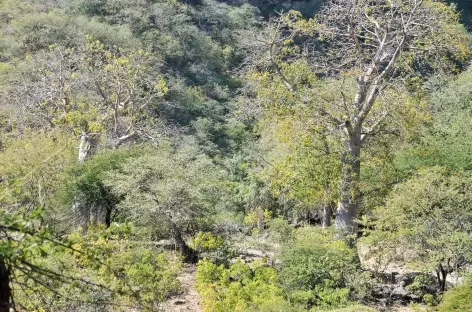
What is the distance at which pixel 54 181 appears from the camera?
14961mm

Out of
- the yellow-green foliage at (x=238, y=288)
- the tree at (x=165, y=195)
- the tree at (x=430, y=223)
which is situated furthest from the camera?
the tree at (x=165, y=195)

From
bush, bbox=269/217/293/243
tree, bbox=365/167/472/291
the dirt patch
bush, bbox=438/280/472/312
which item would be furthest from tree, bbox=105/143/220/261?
bush, bbox=438/280/472/312

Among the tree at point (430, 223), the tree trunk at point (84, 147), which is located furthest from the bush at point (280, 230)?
the tree trunk at point (84, 147)

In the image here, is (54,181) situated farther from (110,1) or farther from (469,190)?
(110,1)

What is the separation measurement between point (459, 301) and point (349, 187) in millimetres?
4782

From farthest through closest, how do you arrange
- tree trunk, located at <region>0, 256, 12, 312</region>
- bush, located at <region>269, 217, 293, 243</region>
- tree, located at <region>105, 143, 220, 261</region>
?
1. tree, located at <region>105, 143, 220, 261</region>
2. bush, located at <region>269, 217, 293, 243</region>
3. tree trunk, located at <region>0, 256, 12, 312</region>

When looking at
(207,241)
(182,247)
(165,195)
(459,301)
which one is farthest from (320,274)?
(182,247)

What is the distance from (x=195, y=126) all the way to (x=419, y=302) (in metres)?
22.4

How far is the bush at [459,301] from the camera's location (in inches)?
299

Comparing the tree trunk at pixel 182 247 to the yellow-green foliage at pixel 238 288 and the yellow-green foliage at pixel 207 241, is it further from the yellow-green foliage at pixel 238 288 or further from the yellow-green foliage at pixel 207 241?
the yellow-green foliage at pixel 238 288

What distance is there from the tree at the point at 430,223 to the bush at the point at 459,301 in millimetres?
2420

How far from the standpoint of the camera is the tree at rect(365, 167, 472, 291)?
34.6ft

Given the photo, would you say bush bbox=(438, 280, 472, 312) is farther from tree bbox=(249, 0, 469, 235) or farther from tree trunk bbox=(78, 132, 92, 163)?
tree trunk bbox=(78, 132, 92, 163)

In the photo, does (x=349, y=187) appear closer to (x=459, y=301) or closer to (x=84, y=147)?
(x=459, y=301)
